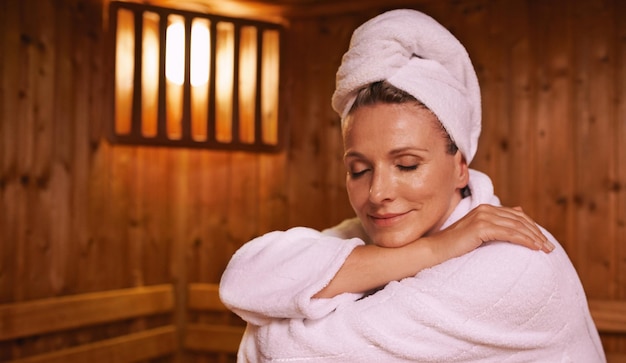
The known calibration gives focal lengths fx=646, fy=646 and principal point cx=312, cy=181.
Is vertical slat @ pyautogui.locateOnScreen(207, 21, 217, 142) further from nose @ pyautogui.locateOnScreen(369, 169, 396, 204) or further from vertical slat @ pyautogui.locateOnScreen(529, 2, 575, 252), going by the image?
nose @ pyautogui.locateOnScreen(369, 169, 396, 204)

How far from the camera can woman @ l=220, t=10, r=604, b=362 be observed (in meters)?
0.94

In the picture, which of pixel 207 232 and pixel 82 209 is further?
pixel 207 232

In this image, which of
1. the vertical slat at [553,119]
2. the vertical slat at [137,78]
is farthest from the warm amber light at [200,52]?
the vertical slat at [553,119]

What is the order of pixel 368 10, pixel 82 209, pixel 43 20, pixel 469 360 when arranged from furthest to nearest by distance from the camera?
pixel 368 10 → pixel 82 209 → pixel 43 20 → pixel 469 360

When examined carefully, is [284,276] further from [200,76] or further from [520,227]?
[200,76]

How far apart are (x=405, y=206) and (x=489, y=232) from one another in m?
0.14

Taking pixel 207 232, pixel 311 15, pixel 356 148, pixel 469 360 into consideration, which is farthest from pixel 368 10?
pixel 469 360

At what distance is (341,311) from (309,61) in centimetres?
251

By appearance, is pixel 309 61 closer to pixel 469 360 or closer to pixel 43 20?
pixel 43 20

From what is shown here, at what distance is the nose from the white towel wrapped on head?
0.42ft

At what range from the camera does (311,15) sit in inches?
131

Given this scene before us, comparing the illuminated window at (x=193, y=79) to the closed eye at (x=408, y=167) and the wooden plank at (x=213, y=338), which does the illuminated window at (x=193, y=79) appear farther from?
the closed eye at (x=408, y=167)

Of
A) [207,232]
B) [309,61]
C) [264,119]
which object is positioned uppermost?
[309,61]

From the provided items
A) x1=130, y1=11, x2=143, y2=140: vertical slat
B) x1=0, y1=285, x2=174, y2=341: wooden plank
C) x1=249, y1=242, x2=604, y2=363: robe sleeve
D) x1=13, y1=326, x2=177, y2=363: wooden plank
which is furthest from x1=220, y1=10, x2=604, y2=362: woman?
x1=130, y1=11, x2=143, y2=140: vertical slat
